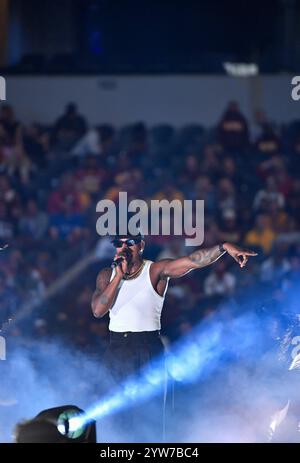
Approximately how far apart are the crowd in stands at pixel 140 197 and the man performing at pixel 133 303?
8.98ft

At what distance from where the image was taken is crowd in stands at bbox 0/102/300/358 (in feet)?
40.7

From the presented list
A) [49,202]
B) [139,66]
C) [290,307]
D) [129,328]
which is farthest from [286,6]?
[129,328]

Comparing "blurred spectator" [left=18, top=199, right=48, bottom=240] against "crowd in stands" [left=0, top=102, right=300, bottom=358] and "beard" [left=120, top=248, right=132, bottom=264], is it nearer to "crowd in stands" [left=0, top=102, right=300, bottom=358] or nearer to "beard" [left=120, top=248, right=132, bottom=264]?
"crowd in stands" [left=0, top=102, right=300, bottom=358]

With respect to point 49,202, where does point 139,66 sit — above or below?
above

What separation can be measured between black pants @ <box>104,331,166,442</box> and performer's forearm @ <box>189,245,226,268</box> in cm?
62

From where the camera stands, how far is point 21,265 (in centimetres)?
1288

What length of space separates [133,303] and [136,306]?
3cm

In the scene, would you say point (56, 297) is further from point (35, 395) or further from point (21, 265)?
point (35, 395)

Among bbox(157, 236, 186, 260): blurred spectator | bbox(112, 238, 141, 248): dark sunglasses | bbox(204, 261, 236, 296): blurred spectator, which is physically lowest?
bbox(112, 238, 141, 248): dark sunglasses

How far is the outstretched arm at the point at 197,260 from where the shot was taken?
813 cm

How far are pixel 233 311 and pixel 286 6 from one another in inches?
298

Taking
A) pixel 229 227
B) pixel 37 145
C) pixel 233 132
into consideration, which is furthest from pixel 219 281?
pixel 37 145

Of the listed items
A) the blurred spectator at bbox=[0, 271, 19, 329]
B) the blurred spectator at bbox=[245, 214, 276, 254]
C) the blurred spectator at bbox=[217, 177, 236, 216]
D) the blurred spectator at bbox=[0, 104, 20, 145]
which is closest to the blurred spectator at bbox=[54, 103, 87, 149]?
the blurred spectator at bbox=[0, 104, 20, 145]

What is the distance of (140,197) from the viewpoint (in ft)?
44.2
